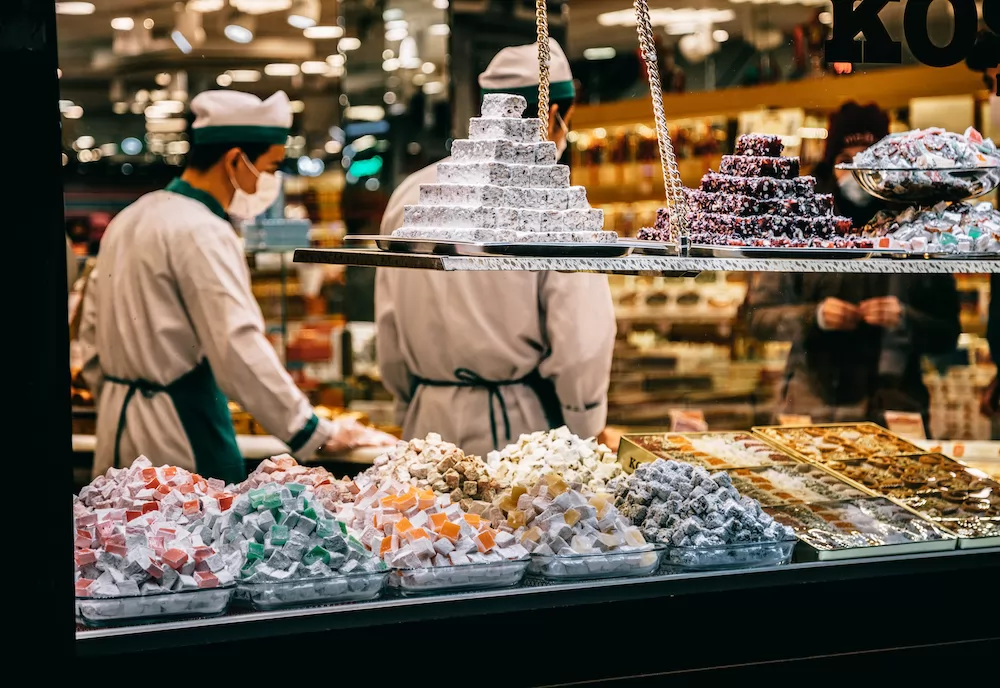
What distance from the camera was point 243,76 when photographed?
590cm

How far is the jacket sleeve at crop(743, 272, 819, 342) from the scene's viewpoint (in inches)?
201

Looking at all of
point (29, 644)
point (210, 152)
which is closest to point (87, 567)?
point (29, 644)

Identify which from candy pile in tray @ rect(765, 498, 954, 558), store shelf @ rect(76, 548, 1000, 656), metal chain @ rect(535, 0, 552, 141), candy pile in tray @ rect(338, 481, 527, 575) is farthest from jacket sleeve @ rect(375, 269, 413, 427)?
store shelf @ rect(76, 548, 1000, 656)

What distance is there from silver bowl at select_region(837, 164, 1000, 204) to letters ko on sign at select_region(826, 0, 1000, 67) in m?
0.46

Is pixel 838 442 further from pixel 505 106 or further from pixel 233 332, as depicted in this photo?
pixel 233 332

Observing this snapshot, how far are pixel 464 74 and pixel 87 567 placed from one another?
139 inches

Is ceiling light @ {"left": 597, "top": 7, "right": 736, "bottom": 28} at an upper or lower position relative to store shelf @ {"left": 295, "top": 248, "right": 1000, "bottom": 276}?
upper

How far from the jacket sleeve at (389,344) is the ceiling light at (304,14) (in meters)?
2.78

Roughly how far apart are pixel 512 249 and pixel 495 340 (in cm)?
159

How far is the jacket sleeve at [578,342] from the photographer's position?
3.84 metres

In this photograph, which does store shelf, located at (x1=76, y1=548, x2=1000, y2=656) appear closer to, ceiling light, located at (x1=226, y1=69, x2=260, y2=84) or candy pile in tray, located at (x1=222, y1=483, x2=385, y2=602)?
candy pile in tray, located at (x1=222, y1=483, x2=385, y2=602)

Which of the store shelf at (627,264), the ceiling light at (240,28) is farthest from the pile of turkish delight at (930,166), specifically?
the ceiling light at (240,28)

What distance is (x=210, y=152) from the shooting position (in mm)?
4027

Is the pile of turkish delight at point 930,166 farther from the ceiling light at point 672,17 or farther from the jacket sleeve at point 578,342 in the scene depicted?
the ceiling light at point 672,17
